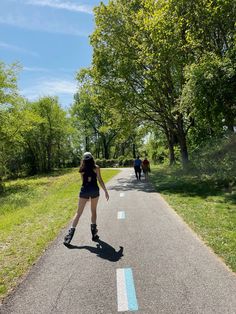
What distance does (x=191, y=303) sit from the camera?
403 cm

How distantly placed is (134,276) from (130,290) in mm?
511

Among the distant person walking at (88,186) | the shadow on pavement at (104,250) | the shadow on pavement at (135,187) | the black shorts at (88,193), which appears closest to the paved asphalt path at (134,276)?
the shadow on pavement at (104,250)

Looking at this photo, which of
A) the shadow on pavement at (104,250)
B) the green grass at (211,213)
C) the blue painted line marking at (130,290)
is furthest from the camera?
the green grass at (211,213)

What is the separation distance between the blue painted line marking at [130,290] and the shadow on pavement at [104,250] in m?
0.68

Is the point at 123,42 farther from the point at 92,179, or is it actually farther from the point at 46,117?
the point at 46,117

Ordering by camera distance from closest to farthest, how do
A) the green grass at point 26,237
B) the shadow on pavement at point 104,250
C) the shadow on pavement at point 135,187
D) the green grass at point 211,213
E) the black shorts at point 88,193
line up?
the green grass at point 26,237 < the shadow on pavement at point 104,250 < the green grass at point 211,213 < the black shorts at point 88,193 < the shadow on pavement at point 135,187

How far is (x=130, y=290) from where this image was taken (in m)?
4.50

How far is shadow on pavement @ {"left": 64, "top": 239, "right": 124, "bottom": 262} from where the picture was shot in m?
5.97

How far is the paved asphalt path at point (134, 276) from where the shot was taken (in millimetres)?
4090

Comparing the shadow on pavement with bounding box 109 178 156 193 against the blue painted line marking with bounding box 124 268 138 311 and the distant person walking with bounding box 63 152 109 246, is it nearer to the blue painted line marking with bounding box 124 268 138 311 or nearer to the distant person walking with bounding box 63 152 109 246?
the distant person walking with bounding box 63 152 109 246

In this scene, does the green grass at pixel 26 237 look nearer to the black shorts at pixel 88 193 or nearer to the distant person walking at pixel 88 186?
the distant person walking at pixel 88 186

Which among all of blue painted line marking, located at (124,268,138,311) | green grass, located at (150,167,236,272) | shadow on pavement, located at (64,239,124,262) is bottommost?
blue painted line marking, located at (124,268,138,311)

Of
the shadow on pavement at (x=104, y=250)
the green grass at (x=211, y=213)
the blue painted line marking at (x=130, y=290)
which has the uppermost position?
the green grass at (x=211, y=213)

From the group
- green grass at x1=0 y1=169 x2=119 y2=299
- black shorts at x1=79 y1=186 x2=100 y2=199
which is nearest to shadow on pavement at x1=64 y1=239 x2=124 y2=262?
green grass at x1=0 y1=169 x2=119 y2=299
